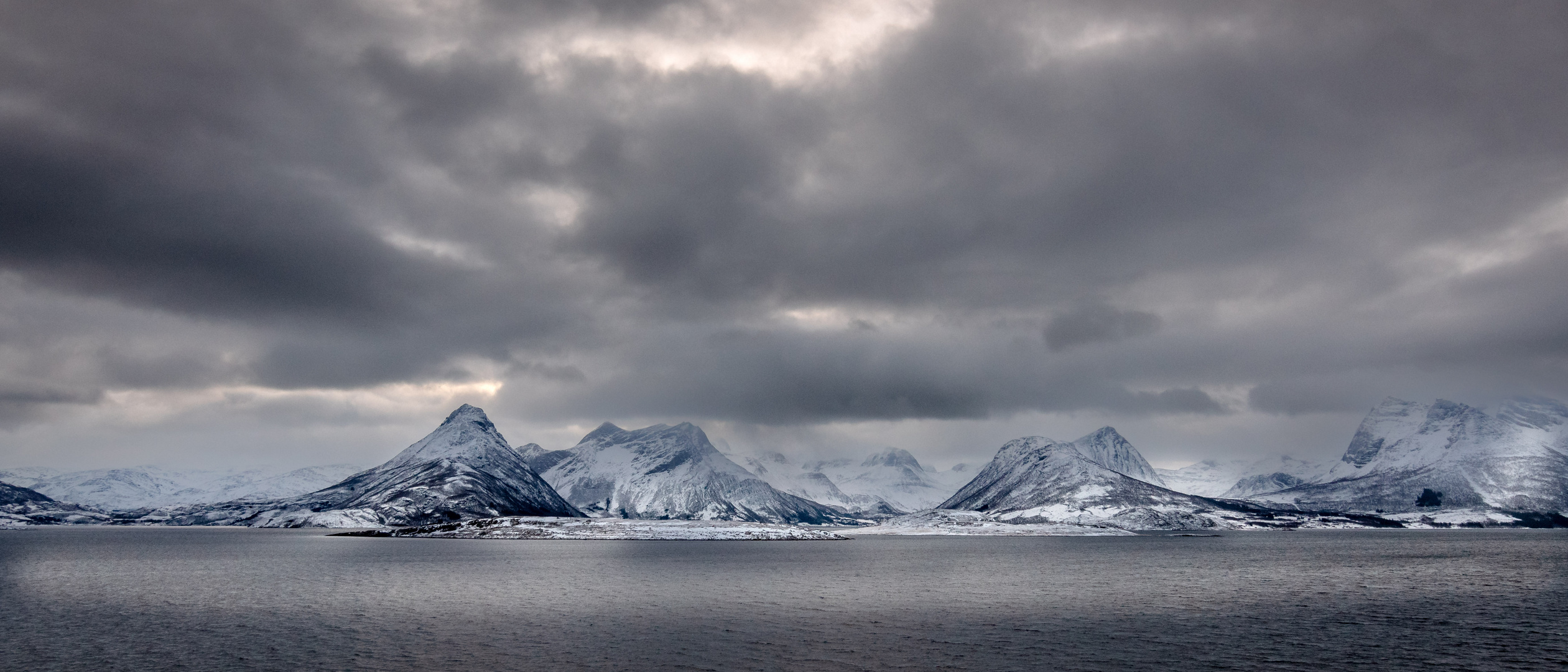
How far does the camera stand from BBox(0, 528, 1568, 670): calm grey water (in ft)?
215

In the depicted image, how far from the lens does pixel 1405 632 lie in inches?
3135

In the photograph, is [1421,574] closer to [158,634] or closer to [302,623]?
[302,623]

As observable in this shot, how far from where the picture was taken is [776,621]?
88625 mm

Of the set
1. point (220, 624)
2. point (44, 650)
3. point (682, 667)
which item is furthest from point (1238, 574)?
point (44, 650)

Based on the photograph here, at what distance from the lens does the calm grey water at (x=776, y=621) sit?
65.4 meters

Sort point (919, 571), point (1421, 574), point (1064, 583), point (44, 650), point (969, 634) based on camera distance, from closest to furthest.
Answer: point (44, 650)
point (969, 634)
point (1064, 583)
point (1421, 574)
point (919, 571)

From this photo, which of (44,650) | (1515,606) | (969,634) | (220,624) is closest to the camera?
(44,650)

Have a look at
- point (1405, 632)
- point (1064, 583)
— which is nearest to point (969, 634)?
point (1405, 632)

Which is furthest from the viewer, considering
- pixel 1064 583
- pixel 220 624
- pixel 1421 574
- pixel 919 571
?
pixel 919 571

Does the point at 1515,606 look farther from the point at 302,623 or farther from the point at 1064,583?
the point at 302,623

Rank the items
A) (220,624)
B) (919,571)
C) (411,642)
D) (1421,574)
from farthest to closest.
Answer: (919,571) < (1421,574) < (220,624) < (411,642)

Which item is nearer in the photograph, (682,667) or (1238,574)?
(682,667)

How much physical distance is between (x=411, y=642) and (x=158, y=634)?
2554cm

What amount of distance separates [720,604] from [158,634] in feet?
191
